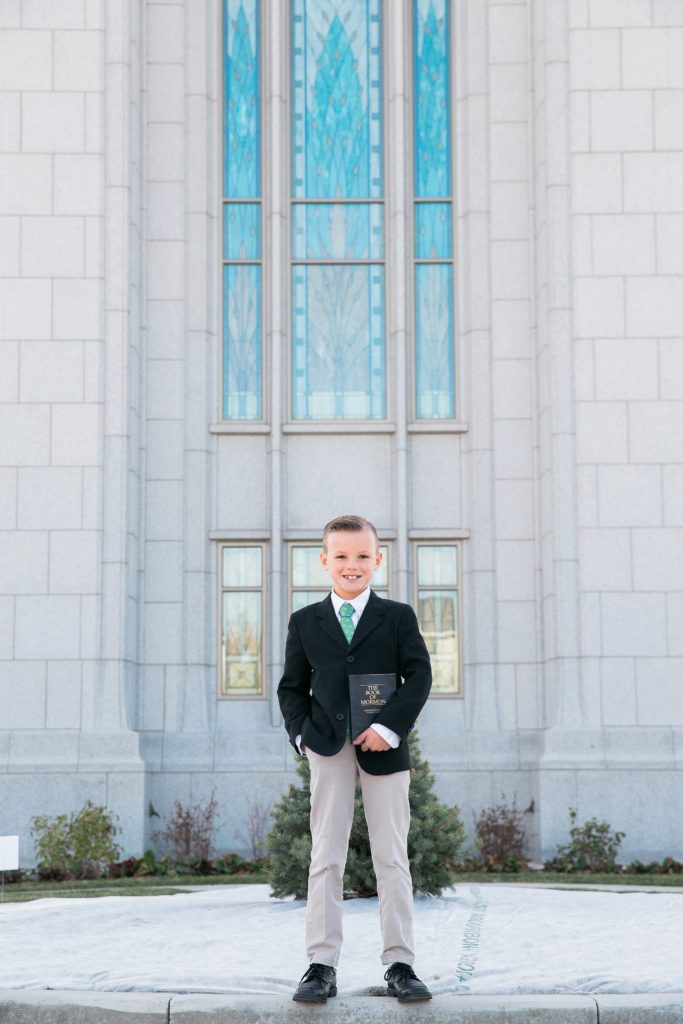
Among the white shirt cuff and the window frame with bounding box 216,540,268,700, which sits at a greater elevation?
the window frame with bounding box 216,540,268,700

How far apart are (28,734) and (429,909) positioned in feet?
24.7

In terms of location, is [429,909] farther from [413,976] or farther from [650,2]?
[650,2]

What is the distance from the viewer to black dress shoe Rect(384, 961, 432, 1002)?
18.5 ft

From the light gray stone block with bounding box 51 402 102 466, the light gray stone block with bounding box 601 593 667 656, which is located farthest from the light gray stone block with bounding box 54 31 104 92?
the light gray stone block with bounding box 601 593 667 656

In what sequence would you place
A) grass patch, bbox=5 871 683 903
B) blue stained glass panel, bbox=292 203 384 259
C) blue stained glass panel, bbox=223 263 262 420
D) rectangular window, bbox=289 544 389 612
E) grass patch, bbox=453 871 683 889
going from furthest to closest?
blue stained glass panel, bbox=292 203 384 259 < blue stained glass panel, bbox=223 263 262 420 < rectangular window, bbox=289 544 389 612 < grass patch, bbox=453 871 683 889 < grass patch, bbox=5 871 683 903

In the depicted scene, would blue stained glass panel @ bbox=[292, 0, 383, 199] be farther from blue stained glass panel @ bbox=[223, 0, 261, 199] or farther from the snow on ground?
the snow on ground

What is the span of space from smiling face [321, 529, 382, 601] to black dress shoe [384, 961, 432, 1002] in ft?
5.30

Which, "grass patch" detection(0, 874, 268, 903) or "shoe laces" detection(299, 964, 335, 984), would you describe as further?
"grass patch" detection(0, 874, 268, 903)

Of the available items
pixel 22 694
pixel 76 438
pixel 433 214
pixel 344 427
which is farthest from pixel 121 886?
pixel 433 214

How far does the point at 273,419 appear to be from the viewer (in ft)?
55.8

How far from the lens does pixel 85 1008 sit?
585 centimetres

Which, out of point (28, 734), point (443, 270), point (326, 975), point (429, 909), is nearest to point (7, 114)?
point (443, 270)

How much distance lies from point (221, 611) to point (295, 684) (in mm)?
11008

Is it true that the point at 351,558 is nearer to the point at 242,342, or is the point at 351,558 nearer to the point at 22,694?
the point at 22,694
